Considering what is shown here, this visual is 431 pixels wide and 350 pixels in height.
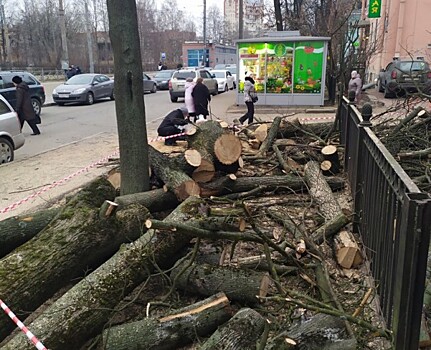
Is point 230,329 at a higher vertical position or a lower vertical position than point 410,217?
lower

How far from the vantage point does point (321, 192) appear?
19.5ft

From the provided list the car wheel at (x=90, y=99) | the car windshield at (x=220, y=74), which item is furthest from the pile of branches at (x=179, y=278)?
the car windshield at (x=220, y=74)

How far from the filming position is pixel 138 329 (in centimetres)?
320

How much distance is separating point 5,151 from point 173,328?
7.87 metres

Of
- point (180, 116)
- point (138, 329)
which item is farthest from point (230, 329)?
point (180, 116)

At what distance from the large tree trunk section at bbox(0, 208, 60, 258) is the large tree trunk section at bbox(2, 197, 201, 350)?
1.11m

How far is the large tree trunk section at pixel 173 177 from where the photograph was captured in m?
5.49

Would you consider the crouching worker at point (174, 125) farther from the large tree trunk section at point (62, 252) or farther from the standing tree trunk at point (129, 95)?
the large tree trunk section at point (62, 252)

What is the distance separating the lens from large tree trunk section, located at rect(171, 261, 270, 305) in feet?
12.2

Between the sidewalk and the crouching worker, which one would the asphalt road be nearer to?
the sidewalk

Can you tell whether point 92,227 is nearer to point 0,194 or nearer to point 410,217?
point 410,217

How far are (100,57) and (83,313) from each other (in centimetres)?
6670

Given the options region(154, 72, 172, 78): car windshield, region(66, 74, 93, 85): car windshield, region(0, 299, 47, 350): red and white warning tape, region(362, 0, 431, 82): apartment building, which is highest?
region(362, 0, 431, 82): apartment building

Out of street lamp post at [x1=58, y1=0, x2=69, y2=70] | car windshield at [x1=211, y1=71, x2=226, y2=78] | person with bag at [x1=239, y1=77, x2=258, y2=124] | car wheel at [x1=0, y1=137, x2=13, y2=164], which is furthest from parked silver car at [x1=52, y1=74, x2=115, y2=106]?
car wheel at [x1=0, y1=137, x2=13, y2=164]
